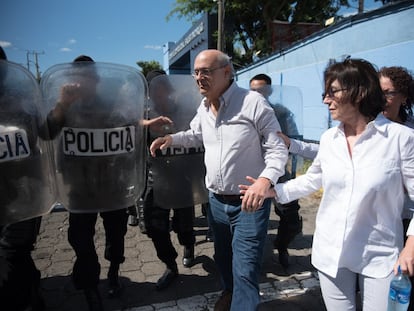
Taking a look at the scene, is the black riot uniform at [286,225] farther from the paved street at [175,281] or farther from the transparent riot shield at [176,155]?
the transparent riot shield at [176,155]

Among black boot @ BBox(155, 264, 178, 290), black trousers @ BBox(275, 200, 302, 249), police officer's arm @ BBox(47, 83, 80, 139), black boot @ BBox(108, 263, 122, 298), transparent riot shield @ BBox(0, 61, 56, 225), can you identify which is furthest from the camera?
black trousers @ BBox(275, 200, 302, 249)

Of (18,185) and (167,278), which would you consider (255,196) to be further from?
(167,278)

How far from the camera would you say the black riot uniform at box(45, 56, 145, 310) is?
1.80 m

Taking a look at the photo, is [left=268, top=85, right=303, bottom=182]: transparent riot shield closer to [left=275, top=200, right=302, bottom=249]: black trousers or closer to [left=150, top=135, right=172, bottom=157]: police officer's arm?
[left=275, top=200, right=302, bottom=249]: black trousers

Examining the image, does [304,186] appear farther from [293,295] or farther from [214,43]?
[214,43]

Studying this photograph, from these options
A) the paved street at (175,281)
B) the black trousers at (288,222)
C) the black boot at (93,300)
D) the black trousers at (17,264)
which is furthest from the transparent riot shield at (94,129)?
the black trousers at (288,222)

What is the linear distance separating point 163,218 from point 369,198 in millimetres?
1616

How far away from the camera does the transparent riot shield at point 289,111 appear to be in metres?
3.12

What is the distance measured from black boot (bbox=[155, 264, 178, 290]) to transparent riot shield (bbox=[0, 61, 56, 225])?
117 cm

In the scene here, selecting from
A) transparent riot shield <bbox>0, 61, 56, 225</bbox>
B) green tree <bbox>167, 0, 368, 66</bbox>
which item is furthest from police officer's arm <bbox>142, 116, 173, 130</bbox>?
green tree <bbox>167, 0, 368, 66</bbox>

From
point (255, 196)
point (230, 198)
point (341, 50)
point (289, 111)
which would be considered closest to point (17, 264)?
point (230, 198)

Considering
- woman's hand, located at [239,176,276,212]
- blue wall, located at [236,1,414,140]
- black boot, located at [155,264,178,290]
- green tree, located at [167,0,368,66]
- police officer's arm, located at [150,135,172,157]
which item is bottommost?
black boot, located at [155,264,178,290]

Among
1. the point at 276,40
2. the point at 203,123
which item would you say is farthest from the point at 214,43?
the point at 203,123

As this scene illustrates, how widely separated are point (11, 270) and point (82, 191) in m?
0.63
